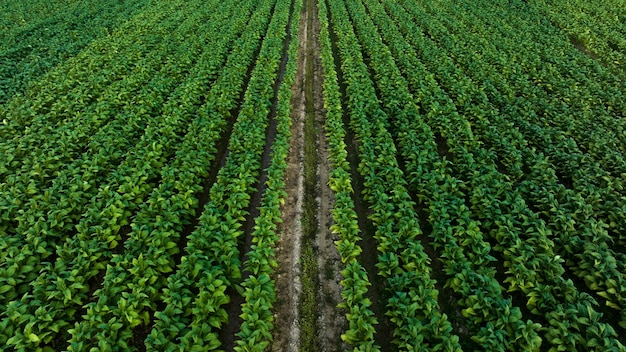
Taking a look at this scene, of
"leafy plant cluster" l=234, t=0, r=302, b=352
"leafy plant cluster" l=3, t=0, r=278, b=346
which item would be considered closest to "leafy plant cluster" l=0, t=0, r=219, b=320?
"leafy plant cluster" l=3, t=0, r=278, b=346

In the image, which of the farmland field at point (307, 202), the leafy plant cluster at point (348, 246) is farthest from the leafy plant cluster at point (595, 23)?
the leafy plant cluster at point (348, 246)

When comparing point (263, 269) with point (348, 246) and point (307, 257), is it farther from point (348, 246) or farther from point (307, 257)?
point (348, 246)

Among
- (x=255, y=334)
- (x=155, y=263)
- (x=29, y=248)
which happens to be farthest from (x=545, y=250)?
(x=29, y=248)

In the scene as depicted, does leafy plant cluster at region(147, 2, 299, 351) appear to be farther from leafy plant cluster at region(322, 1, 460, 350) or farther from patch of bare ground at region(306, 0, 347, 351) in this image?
leafy plant cluster at region(322, 1, 460, 350)

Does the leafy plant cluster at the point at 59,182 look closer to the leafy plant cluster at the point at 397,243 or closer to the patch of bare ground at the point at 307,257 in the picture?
the patch of bare ground at the point at 307,257

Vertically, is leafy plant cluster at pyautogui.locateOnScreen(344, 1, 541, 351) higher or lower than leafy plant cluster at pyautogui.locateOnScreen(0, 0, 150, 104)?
lower
